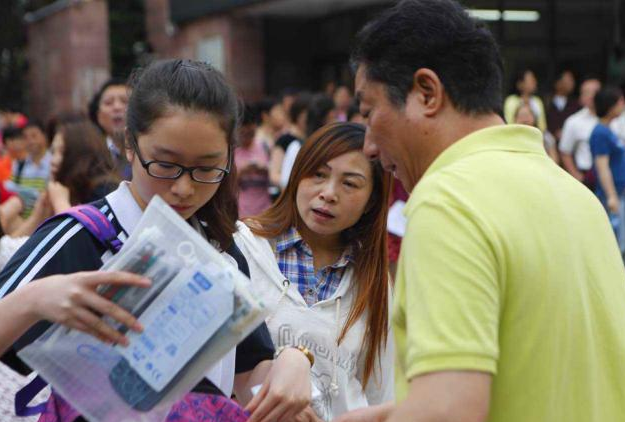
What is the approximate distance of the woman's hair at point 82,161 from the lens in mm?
5230

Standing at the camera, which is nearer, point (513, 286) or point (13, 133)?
point (513, 286)

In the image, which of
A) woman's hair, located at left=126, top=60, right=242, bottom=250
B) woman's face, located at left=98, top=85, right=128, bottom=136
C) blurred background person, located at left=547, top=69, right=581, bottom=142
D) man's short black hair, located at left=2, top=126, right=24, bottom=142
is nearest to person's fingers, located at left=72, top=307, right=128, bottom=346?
woman's hair, located at left=126, top=60, right=242, bottom=250

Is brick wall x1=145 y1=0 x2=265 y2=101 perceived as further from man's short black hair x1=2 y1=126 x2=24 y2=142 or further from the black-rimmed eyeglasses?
the black-rimmed eyeglasses

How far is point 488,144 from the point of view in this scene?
2037 mm

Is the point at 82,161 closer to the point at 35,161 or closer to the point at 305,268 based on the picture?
the point at 305,268

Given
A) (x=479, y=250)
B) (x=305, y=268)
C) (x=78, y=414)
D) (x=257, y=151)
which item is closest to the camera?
A: (x=479, y=250)

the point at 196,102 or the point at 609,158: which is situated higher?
the point at 196,102

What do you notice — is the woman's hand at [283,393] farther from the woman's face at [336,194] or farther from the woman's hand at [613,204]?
the woman's hand at [613,204]

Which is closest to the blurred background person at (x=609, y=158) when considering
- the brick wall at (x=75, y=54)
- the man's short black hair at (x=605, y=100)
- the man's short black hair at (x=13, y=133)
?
the man's short black hair at (x=605, y=100)

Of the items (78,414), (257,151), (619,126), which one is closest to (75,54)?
(257,151)

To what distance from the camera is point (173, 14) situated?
62.8 feet

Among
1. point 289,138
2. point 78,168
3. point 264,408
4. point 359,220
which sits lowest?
point 289,138

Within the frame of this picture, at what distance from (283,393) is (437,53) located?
815mm

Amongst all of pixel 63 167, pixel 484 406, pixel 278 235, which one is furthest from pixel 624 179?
pixel 484 406
